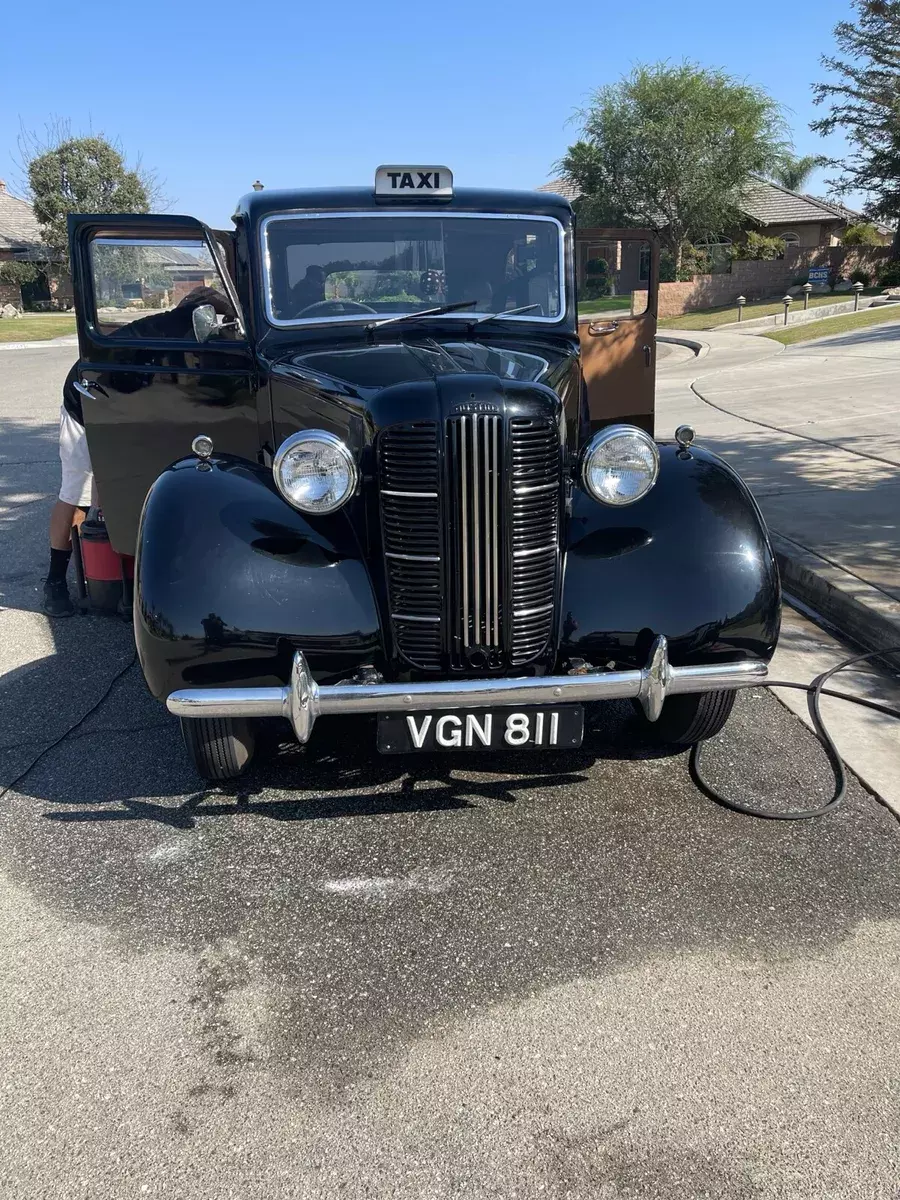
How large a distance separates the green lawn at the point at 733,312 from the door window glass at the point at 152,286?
2289 centimetres

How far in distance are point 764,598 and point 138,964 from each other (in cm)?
223

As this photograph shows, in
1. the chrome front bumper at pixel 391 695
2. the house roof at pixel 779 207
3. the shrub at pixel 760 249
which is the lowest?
the chrome front bumper at pixel 391 695

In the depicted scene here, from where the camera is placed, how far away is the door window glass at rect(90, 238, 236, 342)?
4.33 metres

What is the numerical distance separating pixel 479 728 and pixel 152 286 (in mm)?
3025

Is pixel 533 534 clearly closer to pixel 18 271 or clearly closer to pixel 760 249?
pixel 760 249

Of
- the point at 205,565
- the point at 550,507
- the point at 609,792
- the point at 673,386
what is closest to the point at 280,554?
the point at 205,565

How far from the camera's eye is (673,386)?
14930mm

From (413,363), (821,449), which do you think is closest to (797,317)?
(821,449)

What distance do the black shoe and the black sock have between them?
3 cm

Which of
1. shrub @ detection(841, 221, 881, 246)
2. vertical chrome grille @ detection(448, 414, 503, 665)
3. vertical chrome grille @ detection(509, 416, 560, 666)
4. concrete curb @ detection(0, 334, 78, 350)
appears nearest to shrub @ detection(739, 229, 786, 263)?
shrub @ detection(841, 221, 881, 246)

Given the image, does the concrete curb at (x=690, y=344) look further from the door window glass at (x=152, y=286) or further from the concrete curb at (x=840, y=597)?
the door window glass at (x=152, y=286)

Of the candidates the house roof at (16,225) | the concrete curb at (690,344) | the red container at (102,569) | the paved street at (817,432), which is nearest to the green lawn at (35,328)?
the house roof at (16,225)

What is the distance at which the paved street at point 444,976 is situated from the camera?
2.01 meters

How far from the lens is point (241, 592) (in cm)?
296
